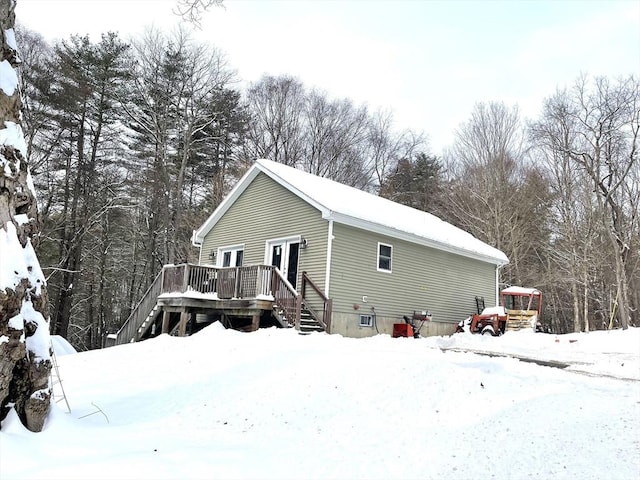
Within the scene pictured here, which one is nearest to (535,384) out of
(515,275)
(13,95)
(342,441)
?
(342,441)

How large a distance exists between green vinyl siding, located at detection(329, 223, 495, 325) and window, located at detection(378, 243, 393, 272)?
0.47 ft

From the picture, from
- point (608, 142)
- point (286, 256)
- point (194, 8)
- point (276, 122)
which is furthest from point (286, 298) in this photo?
point (276, 122)

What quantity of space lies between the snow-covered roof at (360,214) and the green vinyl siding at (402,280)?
321 millimetres

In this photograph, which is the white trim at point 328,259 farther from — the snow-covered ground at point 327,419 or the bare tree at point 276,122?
the bare tree at point 276,122

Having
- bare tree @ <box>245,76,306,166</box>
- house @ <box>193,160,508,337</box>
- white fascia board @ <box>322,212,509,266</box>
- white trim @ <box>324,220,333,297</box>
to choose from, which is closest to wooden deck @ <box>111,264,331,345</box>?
white trim @ <box>324,220,333,297</box>

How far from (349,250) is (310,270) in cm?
127

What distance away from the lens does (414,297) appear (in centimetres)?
1553

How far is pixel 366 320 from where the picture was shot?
13930 mm

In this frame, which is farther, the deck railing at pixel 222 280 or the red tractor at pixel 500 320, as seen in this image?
the red tractor at pixel 500 320

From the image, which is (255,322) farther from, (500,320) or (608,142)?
(608,142)

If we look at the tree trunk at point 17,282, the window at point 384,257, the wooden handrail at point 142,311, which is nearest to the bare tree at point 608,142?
the window at point 384,257

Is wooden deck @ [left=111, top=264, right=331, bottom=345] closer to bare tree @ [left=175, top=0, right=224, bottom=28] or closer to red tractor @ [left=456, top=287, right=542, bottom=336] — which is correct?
red tractor @ [left=456, top=287, right=542, bottom=336]

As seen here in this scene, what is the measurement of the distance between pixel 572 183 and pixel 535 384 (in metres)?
22.3

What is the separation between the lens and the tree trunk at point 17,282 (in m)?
3.71
